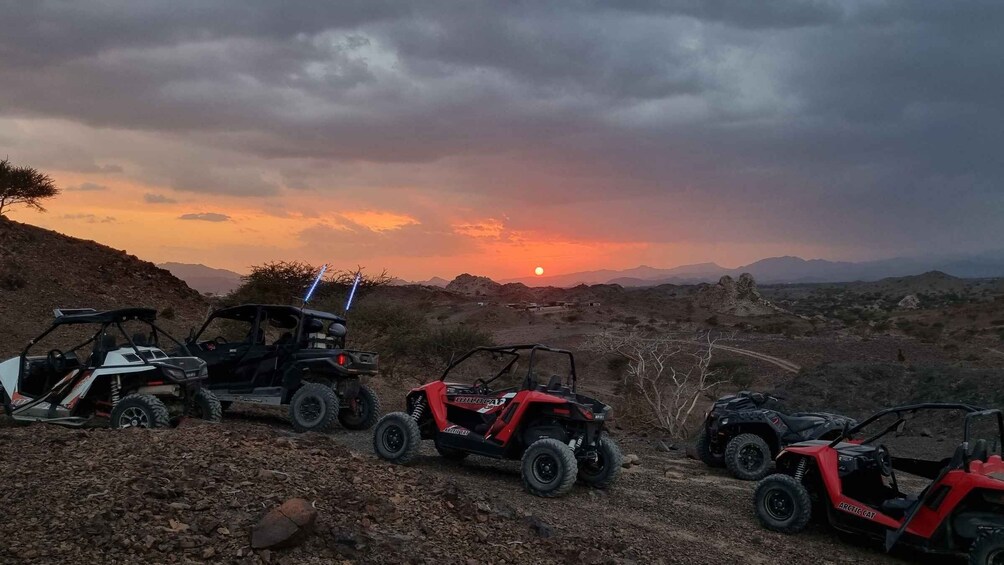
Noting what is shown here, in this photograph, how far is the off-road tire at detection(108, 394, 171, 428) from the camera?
31.8 feet

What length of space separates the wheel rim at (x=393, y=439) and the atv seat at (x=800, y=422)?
5.74m

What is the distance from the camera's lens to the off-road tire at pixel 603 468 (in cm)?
1009

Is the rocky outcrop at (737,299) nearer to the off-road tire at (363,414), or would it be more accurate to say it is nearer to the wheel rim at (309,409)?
the off-road tire at (363,414)

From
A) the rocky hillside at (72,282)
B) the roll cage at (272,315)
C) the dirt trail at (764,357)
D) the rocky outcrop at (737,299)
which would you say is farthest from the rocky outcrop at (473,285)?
the roll cage at (272,315)

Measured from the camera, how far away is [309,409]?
12508mm

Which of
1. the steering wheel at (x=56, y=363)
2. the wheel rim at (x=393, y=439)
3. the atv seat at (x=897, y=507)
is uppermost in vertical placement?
the steering wheel at (x=56, y=363)

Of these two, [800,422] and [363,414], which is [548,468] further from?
[363,414]

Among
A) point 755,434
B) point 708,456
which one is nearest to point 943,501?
point 755,434

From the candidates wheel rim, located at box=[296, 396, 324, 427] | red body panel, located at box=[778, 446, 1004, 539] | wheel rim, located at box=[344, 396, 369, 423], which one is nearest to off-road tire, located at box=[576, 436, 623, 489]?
red body panel, located at box=[778, 446, 1004, 539]

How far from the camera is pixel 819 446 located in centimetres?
923

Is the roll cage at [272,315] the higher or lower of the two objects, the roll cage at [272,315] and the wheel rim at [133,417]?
the higher

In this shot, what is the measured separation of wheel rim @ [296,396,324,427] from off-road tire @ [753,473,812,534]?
6.58 m

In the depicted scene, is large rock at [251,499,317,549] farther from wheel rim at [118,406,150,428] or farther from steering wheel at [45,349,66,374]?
steering wheel at [45,349,66,374]

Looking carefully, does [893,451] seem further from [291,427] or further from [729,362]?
[729,362]
